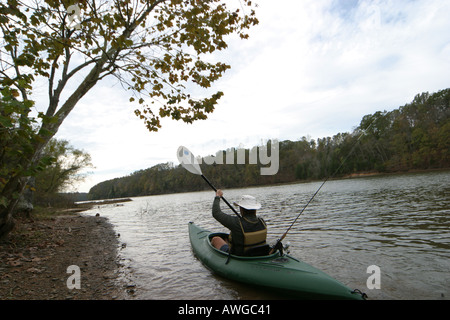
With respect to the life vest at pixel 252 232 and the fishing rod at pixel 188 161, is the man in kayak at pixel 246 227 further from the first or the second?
the fishing rod at pixel 188 161

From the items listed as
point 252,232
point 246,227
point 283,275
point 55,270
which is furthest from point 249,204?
point 55,270

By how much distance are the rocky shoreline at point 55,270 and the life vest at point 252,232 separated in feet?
8.37

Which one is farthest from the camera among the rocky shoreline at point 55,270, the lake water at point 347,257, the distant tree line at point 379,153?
the distant tree line at point 379,153

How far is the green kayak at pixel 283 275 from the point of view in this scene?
4062 millimetres

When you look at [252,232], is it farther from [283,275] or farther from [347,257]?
[347,257]

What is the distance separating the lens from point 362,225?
32.9 ft

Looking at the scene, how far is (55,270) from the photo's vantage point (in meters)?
5.92

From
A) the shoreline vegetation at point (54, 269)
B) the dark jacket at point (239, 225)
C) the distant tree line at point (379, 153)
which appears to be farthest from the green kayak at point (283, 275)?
the distant tree line at point (379, 153)

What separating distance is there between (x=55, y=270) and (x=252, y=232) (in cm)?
464

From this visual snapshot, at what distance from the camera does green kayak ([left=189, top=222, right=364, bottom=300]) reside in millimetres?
4062

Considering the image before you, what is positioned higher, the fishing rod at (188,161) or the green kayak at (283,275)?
the fishing rod at (188,161)

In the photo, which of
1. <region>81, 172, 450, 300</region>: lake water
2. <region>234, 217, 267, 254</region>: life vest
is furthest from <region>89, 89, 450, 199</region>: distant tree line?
<region>234, 217, 267, 254</region>: life vest
